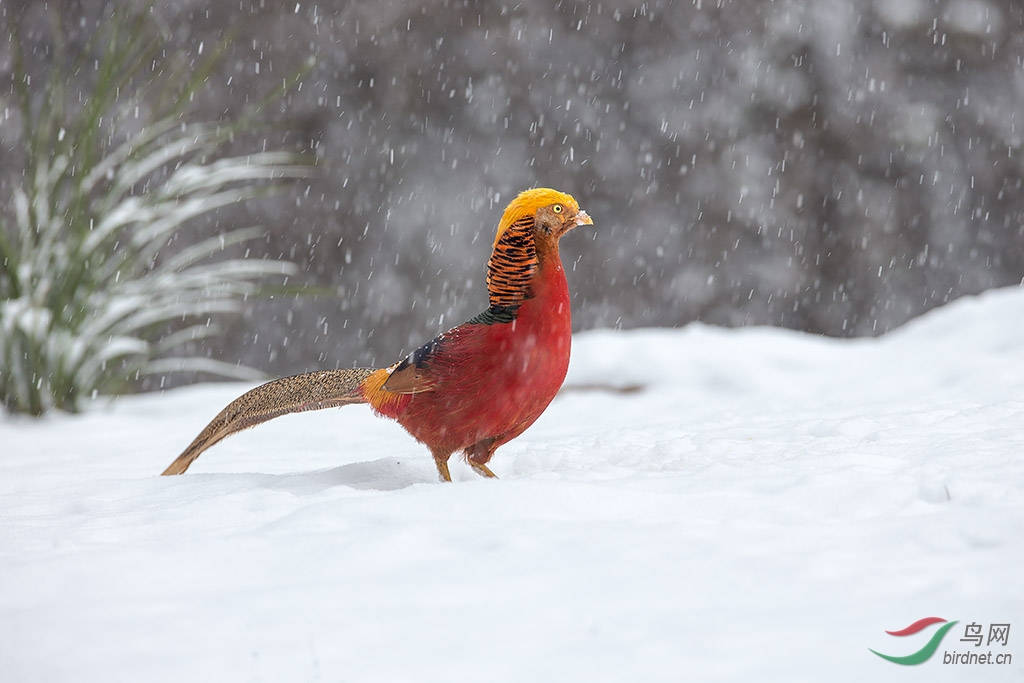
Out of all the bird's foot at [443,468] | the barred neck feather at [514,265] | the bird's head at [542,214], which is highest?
the bird's head at [542,214]

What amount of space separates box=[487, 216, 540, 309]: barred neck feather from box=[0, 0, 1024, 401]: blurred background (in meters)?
4.95

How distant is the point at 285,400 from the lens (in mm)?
2166

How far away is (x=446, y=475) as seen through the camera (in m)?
1.98

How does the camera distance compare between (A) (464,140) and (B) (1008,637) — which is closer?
(B) (1008,637)

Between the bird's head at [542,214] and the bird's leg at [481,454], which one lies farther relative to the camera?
the bird's leg at [481,454]

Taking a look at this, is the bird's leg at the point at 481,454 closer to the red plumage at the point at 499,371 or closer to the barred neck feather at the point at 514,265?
the red plumage at the point at 499,371

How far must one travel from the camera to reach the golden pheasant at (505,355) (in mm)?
1858

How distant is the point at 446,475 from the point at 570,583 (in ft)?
2.54

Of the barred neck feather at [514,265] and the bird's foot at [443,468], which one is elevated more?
the barred neck feather at [514,265]

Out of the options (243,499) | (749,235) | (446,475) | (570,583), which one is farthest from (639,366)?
(749,235)

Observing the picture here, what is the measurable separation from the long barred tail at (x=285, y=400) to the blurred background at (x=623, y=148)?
4.63 m

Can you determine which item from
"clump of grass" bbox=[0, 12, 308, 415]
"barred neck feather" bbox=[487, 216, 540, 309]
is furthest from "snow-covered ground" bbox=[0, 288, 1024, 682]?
"clump of grass" bbox=[0, 12, 308, 415]

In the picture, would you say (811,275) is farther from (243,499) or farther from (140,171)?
(243,499)

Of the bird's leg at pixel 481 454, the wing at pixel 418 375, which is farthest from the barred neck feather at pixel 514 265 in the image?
the bird's leg at pixel 481 454
